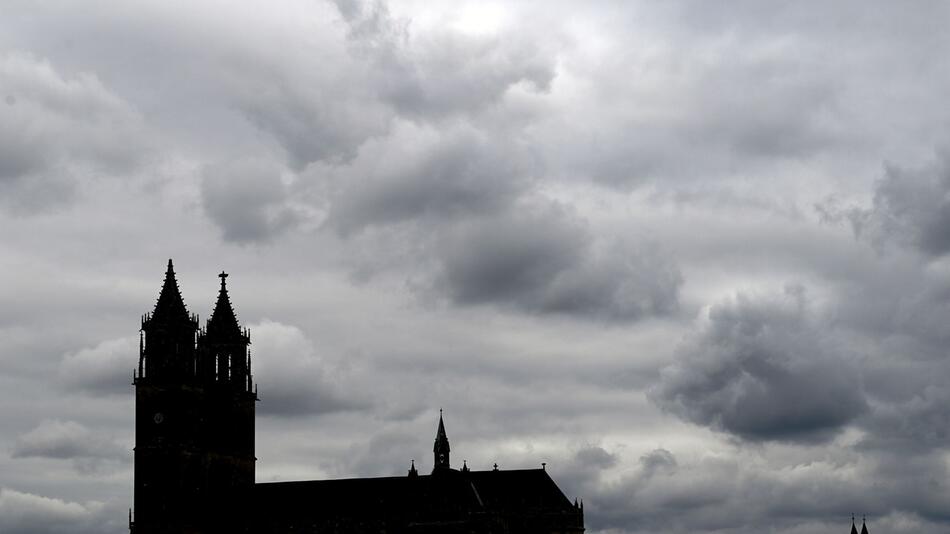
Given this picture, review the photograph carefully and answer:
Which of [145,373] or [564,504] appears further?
[564,504]

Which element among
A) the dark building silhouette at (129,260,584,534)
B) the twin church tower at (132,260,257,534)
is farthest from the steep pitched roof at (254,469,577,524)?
the twin church tower at (132,260,257,534)

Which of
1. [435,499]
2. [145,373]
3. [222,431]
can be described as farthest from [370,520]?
[145,373]

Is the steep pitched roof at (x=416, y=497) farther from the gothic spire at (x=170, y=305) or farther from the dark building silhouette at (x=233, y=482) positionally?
the gothic spire at (x=170, y=305)

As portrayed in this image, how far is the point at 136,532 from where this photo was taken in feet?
478

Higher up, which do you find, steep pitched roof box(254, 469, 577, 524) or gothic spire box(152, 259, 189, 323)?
gothic spire box(152, 259, 189, 323)

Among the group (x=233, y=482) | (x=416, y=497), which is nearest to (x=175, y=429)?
(x=233, y=482)

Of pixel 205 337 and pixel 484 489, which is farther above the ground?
pixel 205 337

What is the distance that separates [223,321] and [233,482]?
16.0 metres

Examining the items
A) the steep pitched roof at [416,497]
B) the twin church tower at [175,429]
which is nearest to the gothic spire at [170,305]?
the twin church tower at [175,429]

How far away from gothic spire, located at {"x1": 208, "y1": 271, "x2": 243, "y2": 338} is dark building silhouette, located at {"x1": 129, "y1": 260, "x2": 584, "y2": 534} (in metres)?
0.10

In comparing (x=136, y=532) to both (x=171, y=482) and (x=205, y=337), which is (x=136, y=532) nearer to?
(x=171, y=482)

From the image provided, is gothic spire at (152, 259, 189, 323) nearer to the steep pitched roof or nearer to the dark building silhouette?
the dark building silhouette

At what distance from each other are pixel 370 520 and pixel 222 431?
16.9 metres

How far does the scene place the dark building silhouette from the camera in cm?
14588
